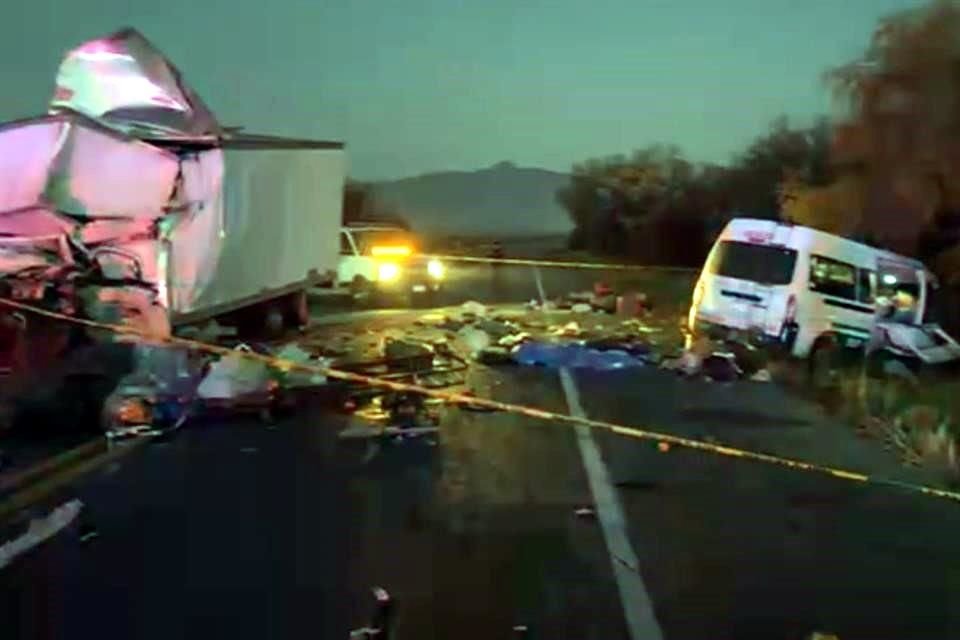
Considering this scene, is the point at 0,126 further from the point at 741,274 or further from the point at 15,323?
the point at 741,274

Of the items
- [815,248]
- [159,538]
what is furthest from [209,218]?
[815,248]

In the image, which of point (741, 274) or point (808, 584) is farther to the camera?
point (741, 274)

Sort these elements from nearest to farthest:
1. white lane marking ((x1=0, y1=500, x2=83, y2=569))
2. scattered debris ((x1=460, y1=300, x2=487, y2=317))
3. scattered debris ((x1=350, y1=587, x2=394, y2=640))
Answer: scattered debris ((x1=350, y1=587, x2=394, y2=640)) < white lane marking ((x1=0, y1=500, x2=83, y2=569)) < scattered debris ((x1=460, y1=300, x2=487, y2=317))

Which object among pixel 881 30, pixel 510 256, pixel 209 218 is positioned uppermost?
pixel 881 30

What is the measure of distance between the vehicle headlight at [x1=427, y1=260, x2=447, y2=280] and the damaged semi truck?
14666 millimetres

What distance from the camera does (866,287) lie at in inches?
1107

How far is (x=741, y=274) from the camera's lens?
28016 millimetres

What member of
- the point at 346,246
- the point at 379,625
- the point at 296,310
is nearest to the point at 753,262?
the point at 296,310

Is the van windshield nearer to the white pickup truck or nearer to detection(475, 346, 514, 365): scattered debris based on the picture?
detection(475, 346, 514, 365): scattered debris

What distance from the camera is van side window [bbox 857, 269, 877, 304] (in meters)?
A: 28.0

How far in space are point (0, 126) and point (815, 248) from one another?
14.1m

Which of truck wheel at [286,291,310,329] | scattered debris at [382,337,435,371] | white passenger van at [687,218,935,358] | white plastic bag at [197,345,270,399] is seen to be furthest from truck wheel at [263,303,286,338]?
white plastic bag at [197,345,270,399]

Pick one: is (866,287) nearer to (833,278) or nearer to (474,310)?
(833,278)

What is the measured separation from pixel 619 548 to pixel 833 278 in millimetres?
18401
